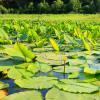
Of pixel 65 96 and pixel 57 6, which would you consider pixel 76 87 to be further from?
pixel 57 6

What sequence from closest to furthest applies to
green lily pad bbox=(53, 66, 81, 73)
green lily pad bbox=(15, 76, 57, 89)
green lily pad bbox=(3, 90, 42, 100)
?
green lily pad bbox=(3, 90, 42, 100) < green lily pad bbox=(15, 76, 57, 89) < green lily pad bbox=(53, 66, 81, 73)

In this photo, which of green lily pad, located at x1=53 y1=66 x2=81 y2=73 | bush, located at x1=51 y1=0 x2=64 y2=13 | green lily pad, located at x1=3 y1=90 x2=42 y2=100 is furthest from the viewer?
bush, located at x1=51 y1=0 x2=64 y2=13

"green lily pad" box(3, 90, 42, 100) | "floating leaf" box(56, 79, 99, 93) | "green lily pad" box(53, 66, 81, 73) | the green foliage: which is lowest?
"green lily pad" box(53, 66, 81, 73)

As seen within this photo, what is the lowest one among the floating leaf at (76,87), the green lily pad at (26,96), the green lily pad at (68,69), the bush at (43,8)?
the bush at (43,8)

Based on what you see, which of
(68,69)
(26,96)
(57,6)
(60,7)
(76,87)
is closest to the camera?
(26,96)

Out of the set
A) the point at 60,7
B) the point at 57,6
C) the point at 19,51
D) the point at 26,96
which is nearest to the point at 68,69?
the point at 19,51

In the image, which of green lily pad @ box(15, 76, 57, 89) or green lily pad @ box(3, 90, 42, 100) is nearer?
green lily pad @ box(3, 90, 42, 100)

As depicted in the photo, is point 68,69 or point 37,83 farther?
point 68,69

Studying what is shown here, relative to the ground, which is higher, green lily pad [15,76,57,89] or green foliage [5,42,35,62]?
green foliage [5,42,35,62]

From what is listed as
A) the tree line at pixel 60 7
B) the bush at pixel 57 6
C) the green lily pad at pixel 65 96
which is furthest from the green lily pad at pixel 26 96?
the bush at pixel 57 6

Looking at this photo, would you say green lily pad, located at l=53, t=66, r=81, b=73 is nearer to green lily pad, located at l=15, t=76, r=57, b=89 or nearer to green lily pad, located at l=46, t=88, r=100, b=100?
green lily pad, located at l=15, t=76, r=57, b=89

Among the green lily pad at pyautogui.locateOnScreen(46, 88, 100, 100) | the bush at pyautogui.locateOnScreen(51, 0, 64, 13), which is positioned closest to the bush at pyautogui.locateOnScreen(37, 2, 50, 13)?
the bush at pyautogui.locateOnScreen(51, 0, 64, 13)

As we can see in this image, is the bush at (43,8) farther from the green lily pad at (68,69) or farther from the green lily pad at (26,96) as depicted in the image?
the green lily pad at (26,96)

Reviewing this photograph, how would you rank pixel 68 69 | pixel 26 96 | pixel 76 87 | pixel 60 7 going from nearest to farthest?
1. pixel 26 96
2. pixel 76 87
3. pixel 68 69
4. pixel 60 7
